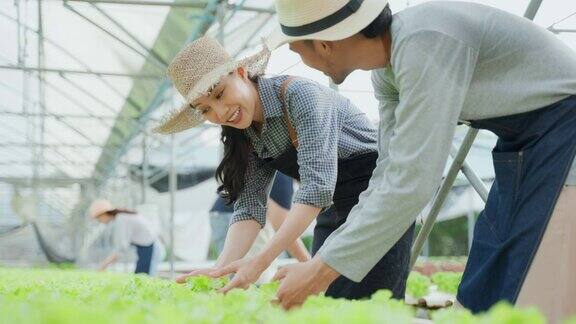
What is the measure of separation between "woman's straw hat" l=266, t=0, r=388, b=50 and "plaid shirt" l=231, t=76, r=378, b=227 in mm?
508

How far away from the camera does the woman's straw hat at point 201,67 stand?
7.95 ft

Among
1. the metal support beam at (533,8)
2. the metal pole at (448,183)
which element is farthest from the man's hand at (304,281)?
the metal support beam at (533,8)

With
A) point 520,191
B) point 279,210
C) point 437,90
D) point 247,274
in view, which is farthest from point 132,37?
point 437,90

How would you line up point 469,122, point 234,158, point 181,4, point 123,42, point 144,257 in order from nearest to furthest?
1. point 469,122
2. point 234,158
3. point 181,4
4. point 123,42
5. point 144,257

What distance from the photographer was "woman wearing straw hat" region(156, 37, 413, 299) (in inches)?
88.2

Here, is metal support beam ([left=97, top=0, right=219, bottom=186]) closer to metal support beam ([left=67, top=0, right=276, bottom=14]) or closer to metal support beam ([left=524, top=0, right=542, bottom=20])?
metal support beam ([left=67, top=0, right=276, bottom=14])

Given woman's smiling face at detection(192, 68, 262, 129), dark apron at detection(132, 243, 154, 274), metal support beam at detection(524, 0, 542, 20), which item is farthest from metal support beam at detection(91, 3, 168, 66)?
metal support beam at detection(524, 0, 542, 20)

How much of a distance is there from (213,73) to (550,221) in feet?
3.69

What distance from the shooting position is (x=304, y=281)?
1.67 m

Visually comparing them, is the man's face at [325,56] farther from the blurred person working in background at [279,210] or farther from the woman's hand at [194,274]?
the blurred person working in background at [279,210]

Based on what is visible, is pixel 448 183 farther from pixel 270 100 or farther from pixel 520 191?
pixel 520 191

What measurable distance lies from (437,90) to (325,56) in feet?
1.20

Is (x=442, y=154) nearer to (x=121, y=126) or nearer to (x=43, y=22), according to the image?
(x=43, y=22)

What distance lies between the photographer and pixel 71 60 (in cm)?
949
